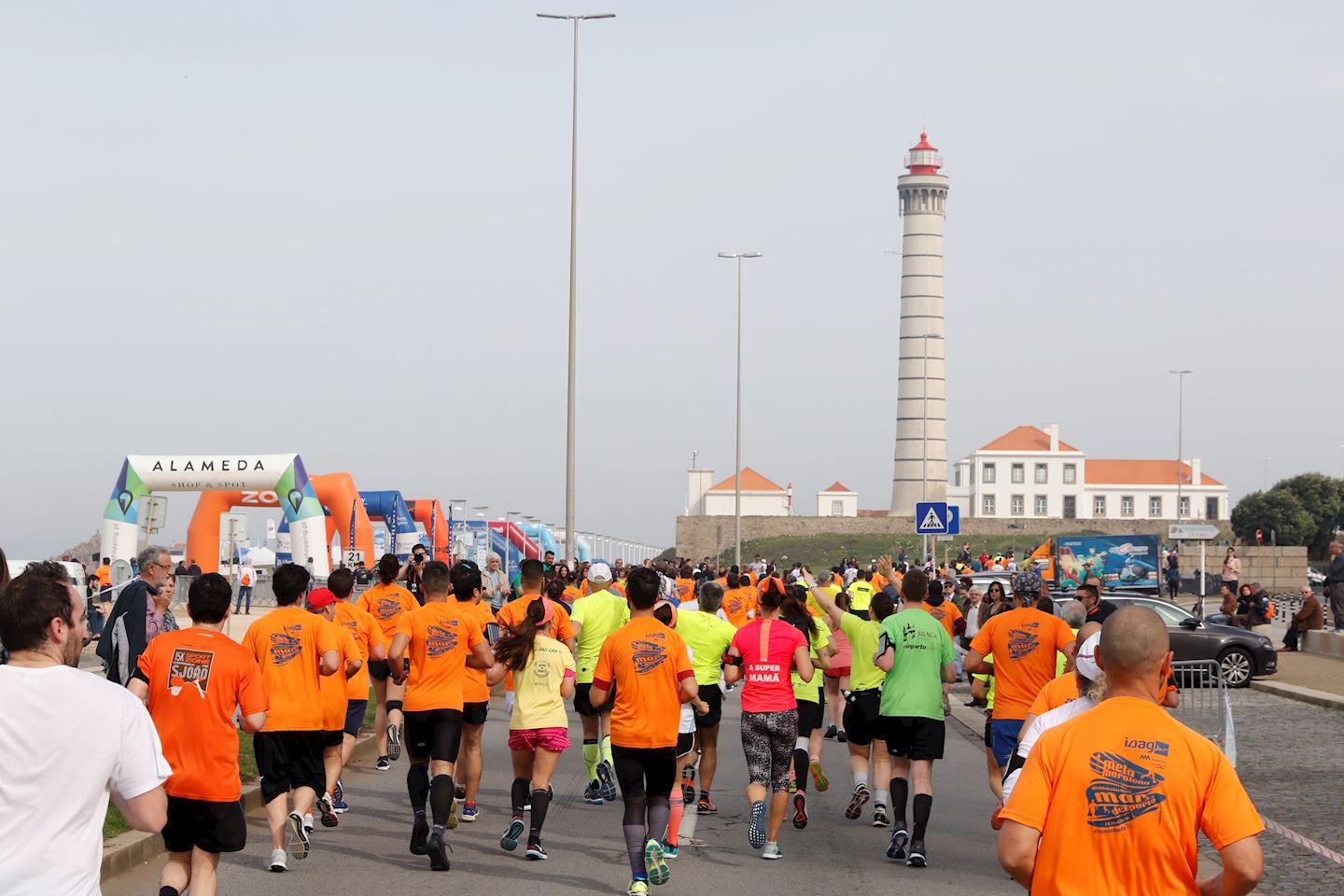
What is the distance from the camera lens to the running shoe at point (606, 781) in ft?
42.4

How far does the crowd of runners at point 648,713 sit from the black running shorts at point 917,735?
0.04ft

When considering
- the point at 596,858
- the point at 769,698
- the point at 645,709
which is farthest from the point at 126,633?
the point at 769,698

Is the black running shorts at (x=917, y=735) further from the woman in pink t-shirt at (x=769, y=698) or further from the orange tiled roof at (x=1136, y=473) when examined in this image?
the orange tiled roof at (x=1136, y=473)

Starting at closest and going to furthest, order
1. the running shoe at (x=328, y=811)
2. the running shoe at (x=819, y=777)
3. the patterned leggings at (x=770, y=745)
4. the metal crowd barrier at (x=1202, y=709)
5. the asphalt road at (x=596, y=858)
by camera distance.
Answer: the asphalt road at (x=596, y=858) < the patterned leggings at (x=770, y=745) < the running shoe at (x=328, y=811) < the running shoe at (x=819, y=777) < the metal crowd barrier at (x=1202, y=709)

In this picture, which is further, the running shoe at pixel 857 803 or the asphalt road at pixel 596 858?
the running shoe at pixel 857 803

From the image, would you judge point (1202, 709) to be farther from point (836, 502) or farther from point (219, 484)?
point (836, 502)

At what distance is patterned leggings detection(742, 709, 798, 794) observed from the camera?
10.4 metres

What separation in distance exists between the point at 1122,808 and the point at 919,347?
375 ft

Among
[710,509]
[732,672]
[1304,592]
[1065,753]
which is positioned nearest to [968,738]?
[732,672]

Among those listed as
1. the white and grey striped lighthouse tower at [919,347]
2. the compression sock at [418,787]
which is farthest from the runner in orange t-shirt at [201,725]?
the white and grey striped lighthouse tower at [919,347]

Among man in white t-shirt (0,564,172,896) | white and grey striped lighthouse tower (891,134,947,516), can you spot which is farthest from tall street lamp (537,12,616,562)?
white and grey striped lighthouse tower (891,134,947,516)

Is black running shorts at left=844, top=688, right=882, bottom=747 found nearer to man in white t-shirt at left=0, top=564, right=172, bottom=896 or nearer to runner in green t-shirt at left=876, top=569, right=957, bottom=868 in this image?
runner in green t-shirt at left=876, top=569, right=957, bottom=868

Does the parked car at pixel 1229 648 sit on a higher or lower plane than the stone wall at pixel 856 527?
lower

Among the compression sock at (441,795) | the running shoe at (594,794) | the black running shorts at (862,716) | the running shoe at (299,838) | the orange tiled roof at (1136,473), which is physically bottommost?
the running shoe at (594,794)
